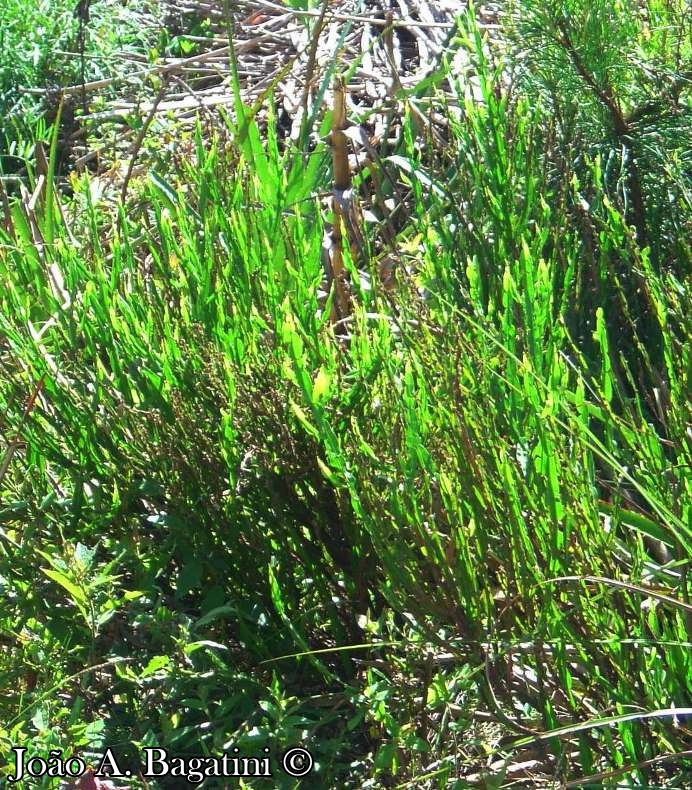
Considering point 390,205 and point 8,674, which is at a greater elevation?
point 390,205

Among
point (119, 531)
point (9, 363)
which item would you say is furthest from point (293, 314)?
point (9, 363)

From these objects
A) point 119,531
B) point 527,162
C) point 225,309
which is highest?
point 527,162

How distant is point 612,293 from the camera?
2102 millimetres

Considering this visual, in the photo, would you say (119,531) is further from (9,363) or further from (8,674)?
(9,363)

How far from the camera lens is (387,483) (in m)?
1.49

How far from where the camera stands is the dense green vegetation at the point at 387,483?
4.30 feet

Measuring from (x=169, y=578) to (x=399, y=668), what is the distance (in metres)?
0.53

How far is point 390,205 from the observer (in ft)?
10.4

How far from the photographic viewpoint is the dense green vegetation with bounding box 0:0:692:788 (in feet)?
4.30

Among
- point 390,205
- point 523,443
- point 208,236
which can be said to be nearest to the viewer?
point 523,443

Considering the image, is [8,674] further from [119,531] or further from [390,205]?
[390,205]

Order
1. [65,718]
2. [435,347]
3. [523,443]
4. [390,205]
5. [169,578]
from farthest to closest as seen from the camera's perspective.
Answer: [390,205] → [169,578] → [65,718] → [435,347] → [523,443]

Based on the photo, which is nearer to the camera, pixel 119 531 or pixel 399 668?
pixel 399 668

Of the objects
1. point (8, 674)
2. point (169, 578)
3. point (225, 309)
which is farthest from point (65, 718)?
point (225, 309)
